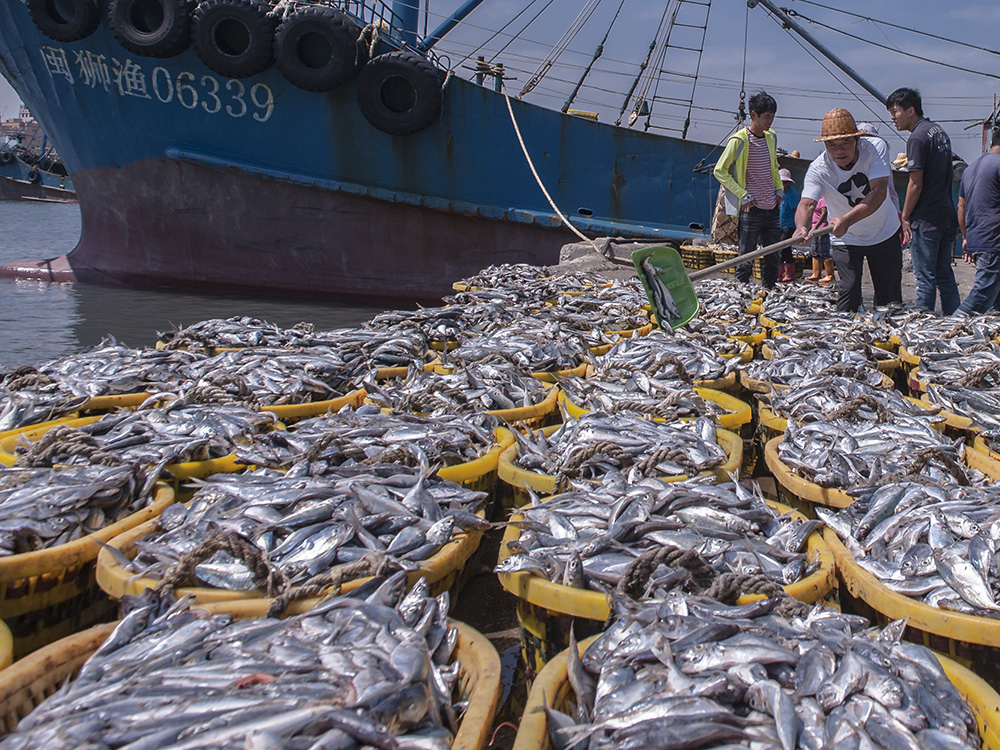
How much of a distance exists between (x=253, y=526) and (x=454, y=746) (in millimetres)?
1097

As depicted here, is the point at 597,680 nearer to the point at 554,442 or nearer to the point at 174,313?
the point at 554,442

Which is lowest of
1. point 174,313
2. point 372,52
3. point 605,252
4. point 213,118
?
point 174,313

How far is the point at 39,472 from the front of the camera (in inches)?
109

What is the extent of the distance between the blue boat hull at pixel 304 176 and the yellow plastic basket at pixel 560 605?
11786 mm

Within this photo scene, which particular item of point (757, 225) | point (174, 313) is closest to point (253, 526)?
point (757, 225)

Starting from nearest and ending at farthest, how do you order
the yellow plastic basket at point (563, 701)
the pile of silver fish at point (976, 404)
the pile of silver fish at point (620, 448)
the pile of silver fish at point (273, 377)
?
1. the yellow plastic basket at point (563, 701)
2. the pile of silver fish at point (620, 448)
3. the pile of silver fish at point (976, 404)
4. the pile of silver fish at point (273, 377)

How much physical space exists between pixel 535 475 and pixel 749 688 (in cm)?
140

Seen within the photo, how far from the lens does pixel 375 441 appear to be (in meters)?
3.09

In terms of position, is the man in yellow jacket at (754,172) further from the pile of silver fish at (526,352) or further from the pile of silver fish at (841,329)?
the pile of silver fish at (526,352)

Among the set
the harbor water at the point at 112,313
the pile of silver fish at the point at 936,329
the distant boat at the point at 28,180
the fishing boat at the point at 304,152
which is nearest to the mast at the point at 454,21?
the fishing boat at the point at 304,152

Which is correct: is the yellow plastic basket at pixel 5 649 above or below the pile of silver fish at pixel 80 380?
below

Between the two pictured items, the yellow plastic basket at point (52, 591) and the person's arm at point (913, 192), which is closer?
the yellow plastic basket at point (52, 591)

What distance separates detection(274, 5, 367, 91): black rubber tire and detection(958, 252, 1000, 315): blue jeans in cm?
1058

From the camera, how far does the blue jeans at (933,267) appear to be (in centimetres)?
690
